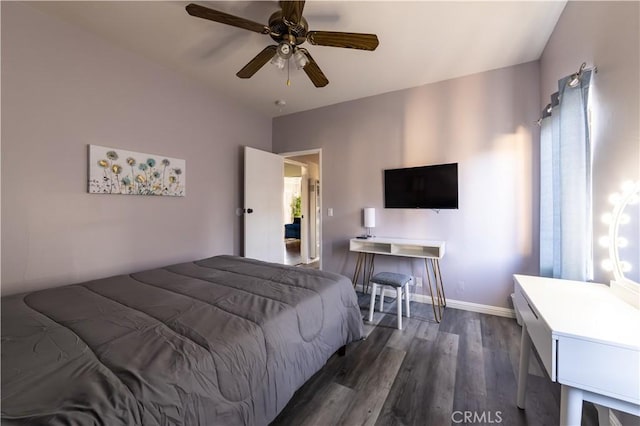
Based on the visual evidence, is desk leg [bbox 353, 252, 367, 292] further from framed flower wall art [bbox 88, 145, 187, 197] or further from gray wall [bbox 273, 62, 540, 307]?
framed flower wall art [bbox 88, 145, 187, 197]

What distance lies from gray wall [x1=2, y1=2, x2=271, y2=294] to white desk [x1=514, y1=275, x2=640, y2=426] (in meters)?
3.04

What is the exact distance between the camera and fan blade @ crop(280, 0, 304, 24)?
150 cm

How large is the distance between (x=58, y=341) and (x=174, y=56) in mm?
2593

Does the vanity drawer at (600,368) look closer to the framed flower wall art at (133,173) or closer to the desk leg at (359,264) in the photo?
the desk leg at (359,264)

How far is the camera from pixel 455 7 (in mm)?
1823

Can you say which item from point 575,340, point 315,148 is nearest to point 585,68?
point 575,340

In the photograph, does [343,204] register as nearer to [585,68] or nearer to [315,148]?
[315,148]

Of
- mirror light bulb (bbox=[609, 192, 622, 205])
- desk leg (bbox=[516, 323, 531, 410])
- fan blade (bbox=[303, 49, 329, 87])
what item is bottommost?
desk leg (bbox=[516, 323, 531, 410])

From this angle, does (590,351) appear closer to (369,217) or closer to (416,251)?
(416,251)

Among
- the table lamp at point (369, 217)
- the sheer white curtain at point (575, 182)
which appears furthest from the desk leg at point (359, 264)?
the sheer white curtain at point (575, 182)

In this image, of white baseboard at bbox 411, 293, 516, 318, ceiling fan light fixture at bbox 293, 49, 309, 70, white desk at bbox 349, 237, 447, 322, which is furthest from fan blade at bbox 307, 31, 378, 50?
white baseboard at bbox 411, 293, 516, 318

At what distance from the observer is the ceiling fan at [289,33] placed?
1.54 meters

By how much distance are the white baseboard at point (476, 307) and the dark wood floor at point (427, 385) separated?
0.27 meters

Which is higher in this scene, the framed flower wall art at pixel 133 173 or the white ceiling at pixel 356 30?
the white ceiling at pixel 356 30
